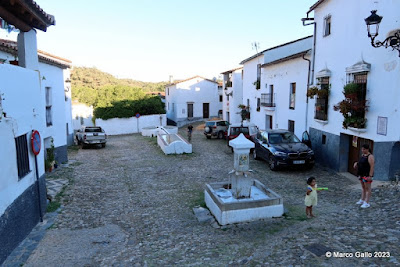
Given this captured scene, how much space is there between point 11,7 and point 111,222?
5617 millimetres

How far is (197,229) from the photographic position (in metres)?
6.68

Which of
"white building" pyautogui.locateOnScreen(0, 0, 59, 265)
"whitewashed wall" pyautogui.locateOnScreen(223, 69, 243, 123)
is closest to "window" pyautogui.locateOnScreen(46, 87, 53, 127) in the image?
"white building" pyautogui.locateOnScreen(0, 0, 59, 265)

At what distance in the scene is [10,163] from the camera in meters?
5.84

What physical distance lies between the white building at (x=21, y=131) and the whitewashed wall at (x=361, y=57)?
32.9 feet

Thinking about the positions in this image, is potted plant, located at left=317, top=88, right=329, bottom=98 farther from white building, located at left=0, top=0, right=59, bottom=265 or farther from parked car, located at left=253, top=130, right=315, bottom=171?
white building, located at left=0, top=0, right=59, bottom=265

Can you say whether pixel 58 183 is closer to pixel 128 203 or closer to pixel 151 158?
pixel 128 203

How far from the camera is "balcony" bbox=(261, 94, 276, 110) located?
62.1 feet

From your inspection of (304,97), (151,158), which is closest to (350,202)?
(304,97)

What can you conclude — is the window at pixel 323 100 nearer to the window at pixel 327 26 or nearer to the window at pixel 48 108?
the window at pixel 327 26

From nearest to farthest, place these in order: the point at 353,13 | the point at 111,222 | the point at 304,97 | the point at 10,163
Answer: the point at 10,163 < the point at 111,222 < the point at 353,13 < the point at 304,97

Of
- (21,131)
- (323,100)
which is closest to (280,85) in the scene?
(323,100)

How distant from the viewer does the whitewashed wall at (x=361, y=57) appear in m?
8.80

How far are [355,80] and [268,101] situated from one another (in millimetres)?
9087

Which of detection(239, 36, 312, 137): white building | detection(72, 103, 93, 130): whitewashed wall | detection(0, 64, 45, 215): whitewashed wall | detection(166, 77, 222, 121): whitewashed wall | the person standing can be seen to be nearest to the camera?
detection(0, 64, 45, 215): whitewashed wall
